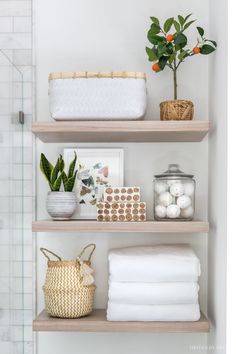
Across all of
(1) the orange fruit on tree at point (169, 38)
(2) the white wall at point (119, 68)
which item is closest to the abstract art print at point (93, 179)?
(2) the white wall at point (119, 68)

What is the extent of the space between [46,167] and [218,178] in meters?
0.66

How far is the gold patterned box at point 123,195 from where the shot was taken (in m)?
2.22

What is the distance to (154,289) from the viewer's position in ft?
7.18

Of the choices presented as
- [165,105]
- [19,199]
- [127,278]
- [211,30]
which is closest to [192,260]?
[127,278]

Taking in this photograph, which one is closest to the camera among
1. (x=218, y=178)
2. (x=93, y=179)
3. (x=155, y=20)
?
(x=218, y=178)

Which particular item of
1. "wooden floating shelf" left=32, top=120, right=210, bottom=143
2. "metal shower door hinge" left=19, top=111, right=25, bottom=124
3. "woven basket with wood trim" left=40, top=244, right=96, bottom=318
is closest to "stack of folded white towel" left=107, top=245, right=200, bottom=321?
"woven basket with wood trim" left=40, top=244, right=96, bottom=318

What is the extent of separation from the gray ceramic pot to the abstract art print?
0.47 ft

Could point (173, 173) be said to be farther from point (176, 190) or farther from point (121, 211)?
point (121, 211)

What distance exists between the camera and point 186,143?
244 cm

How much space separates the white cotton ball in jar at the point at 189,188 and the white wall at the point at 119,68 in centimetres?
18

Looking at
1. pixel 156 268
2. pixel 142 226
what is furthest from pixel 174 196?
pixel 156 268

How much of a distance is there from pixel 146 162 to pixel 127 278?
504 millimetres

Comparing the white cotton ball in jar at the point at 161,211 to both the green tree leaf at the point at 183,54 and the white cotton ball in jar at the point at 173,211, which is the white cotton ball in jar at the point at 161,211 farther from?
the green tree leaf at the point at 183,54

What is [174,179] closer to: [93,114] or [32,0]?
[93,114]
